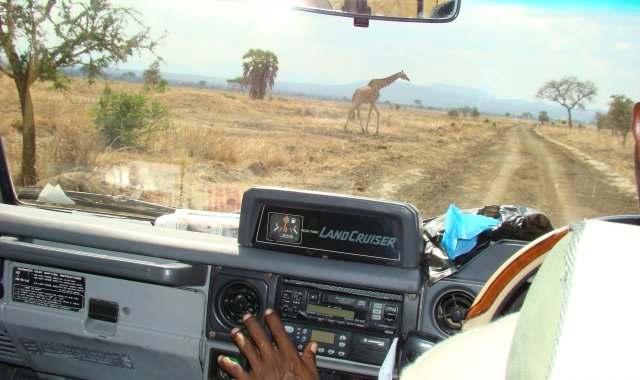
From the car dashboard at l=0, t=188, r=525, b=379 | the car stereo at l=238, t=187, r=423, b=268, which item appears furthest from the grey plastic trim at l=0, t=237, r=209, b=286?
the car stereo at l=238, t=187, r=423, b=268

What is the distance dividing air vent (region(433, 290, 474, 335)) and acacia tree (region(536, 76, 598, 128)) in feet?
3.49

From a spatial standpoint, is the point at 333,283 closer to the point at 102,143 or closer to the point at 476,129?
the point at 476,129

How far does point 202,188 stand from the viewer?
4047 millimetres

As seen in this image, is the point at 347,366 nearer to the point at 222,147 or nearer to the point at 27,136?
the point at 222,147

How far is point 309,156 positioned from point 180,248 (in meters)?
0.94

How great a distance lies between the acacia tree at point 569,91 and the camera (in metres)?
3.36

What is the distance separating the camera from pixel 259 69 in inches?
154

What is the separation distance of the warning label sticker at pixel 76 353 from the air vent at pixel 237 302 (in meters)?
0.65

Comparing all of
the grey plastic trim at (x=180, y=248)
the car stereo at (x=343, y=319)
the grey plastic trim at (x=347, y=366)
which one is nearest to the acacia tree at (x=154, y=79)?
the grey plastic trim at (x=180, y=248)

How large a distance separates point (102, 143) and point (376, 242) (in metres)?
1.91

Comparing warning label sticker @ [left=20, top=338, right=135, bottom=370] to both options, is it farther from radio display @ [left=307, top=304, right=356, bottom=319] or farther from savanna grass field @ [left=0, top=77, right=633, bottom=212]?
radio display @ [left=307, top=304, right=356, bottom=319]

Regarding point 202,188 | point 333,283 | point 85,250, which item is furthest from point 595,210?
point 85,250

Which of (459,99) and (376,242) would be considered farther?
(459,99)

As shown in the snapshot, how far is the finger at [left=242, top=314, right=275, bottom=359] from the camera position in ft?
9.57
